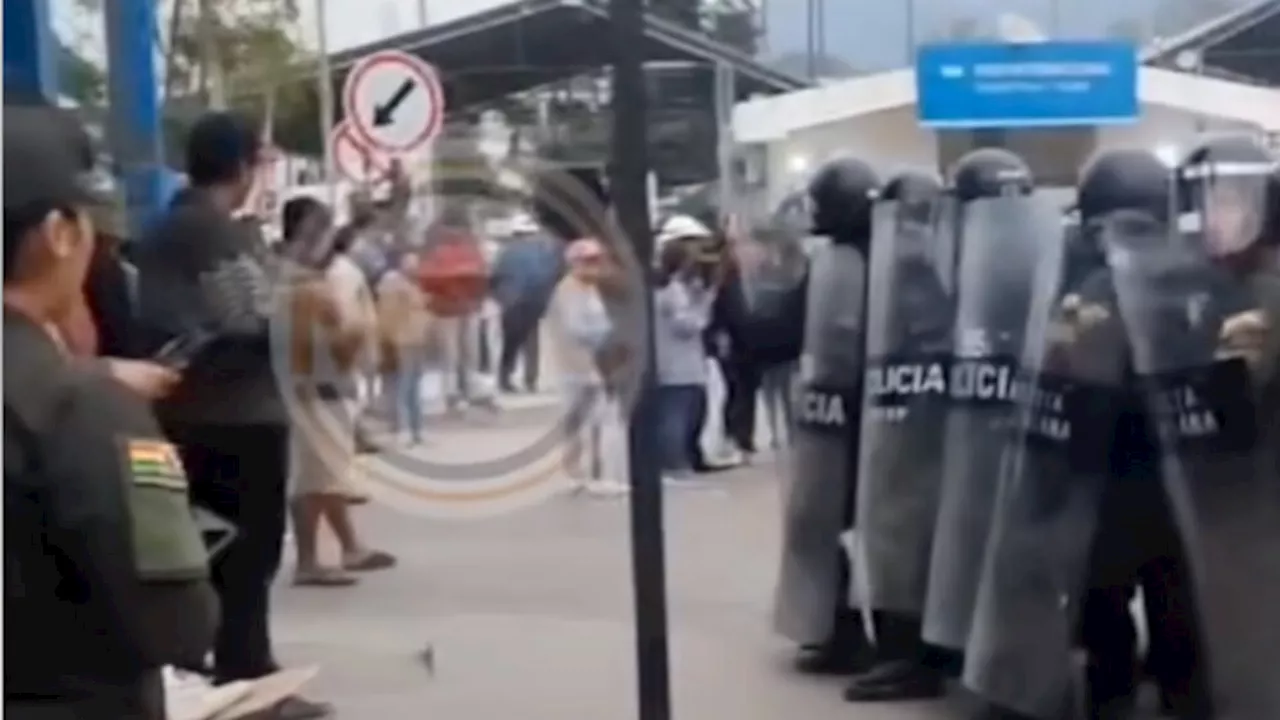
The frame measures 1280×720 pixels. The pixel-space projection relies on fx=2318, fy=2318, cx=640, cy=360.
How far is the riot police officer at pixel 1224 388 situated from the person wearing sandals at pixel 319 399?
190cm

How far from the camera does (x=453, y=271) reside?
6.18 metres

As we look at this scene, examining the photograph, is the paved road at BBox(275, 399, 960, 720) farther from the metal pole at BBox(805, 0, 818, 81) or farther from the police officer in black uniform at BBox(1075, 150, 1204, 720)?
the metal pole at BBox(805, 0, 818, 81)

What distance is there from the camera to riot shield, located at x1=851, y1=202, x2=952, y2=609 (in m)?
5.16

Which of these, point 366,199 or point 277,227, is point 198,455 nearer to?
point 277,227

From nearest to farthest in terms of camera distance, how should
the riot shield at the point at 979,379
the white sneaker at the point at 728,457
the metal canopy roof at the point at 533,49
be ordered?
the metal canopy roof at the point at 533,49 < the riot shield at the point at 979,379 < the white sneaker at the point at 728,457

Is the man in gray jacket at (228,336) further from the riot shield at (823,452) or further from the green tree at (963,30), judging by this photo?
the green tree at (963,30)

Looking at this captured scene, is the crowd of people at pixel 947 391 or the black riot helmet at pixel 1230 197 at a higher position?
the black riot helmet at pixel 1230 197

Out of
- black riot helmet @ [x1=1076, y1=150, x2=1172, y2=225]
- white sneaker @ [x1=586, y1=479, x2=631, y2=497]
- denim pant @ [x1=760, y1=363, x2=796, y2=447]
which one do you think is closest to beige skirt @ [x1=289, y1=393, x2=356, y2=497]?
white sneaker @ [x1=586, y1=479, x2=631, y2=497]

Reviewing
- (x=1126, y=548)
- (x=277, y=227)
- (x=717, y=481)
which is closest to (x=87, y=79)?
(x=277, y=227)

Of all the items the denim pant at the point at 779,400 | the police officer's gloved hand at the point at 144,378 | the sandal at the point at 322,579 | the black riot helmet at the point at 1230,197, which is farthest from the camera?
the sandal at the point at 322,579

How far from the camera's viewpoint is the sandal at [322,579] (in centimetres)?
667

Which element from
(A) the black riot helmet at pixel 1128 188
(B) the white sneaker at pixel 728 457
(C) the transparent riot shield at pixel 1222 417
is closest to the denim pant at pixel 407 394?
(B) the white sneaker at pixel 728 457

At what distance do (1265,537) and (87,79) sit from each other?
8.27 feet

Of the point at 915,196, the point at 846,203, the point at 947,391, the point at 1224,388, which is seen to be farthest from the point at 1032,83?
the point at 1224,388
